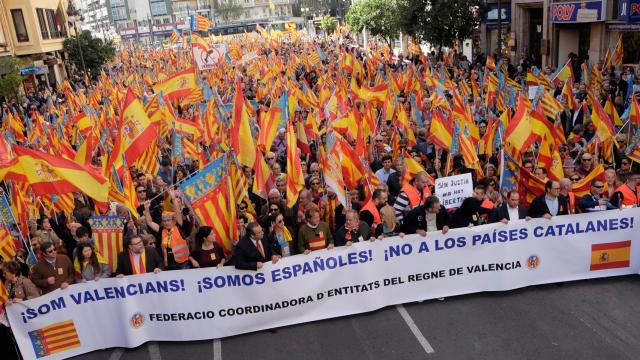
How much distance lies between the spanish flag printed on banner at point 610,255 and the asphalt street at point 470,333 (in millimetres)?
239

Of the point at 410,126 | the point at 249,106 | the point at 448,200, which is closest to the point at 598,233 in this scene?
the point at 448,200

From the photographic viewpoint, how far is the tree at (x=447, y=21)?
94.6ft

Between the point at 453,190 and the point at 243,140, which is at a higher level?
the point at 243,140

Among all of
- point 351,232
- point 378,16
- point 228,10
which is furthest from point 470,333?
point 228,10

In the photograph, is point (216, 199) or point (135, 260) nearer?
point (135, 260)

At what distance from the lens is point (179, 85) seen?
14.7 m

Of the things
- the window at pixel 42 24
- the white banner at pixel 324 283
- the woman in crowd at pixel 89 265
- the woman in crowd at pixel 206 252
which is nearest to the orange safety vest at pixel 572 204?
the white banner at pixel 324 283

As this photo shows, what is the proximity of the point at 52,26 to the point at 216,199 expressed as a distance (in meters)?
40.3

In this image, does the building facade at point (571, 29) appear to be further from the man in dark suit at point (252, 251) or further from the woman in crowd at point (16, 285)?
the woman in crowd at point (16, 285)

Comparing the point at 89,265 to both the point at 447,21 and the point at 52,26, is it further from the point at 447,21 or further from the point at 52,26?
the point at 52,26

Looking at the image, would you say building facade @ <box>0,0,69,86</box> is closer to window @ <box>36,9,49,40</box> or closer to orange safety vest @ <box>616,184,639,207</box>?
window @ <box>36,9,49,40</box>

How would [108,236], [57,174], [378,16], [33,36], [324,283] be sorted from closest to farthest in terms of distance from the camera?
1. [324,283]
2. [108,236]
3. [57,174]
4. [33,36]
5. [378,16]

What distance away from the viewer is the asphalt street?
6523 mm

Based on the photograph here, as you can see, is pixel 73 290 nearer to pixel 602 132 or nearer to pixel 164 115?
pixel 164 115
